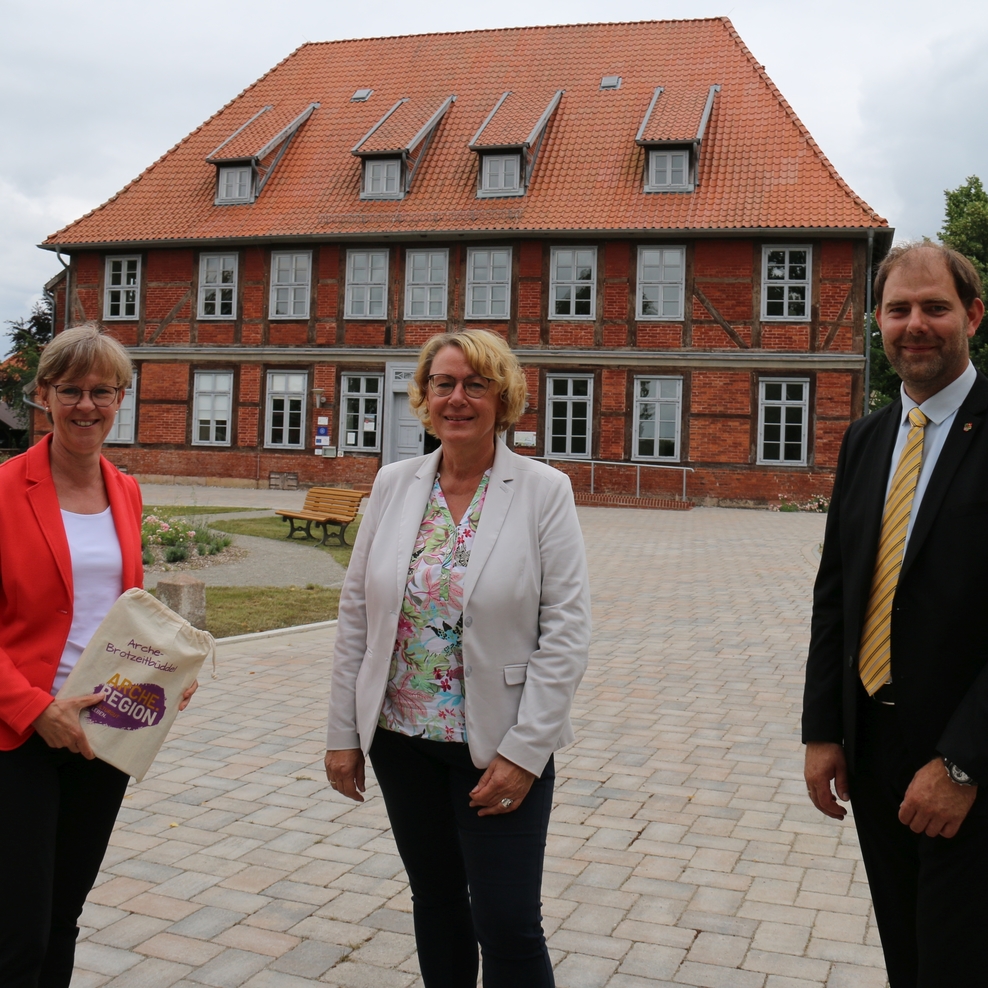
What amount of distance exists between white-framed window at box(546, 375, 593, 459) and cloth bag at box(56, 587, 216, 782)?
22.6m

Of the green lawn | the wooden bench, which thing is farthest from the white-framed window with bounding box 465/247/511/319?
the wooden bench

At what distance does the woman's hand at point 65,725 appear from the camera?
8.28ft

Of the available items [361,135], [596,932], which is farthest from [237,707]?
[361,135]

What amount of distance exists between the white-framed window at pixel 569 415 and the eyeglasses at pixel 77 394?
22.5 m

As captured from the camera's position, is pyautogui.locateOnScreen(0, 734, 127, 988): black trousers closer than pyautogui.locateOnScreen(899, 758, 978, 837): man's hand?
No

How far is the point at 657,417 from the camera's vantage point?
24.7 metres

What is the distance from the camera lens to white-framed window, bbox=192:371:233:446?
27.6 meters

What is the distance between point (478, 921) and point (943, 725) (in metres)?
1.17

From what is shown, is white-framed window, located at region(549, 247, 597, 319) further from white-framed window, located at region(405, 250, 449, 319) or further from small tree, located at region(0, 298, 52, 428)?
small tree, located at region(0, 298, 52, 428)

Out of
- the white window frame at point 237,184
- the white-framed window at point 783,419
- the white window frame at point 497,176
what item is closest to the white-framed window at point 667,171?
the white window frame at point 497,176

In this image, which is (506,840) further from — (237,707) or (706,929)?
(237,707)

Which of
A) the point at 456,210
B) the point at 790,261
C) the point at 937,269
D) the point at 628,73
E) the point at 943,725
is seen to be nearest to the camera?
the point at 943,725

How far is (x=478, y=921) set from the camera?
258 centimetres

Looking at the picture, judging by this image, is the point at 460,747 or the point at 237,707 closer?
the point at 460,747
